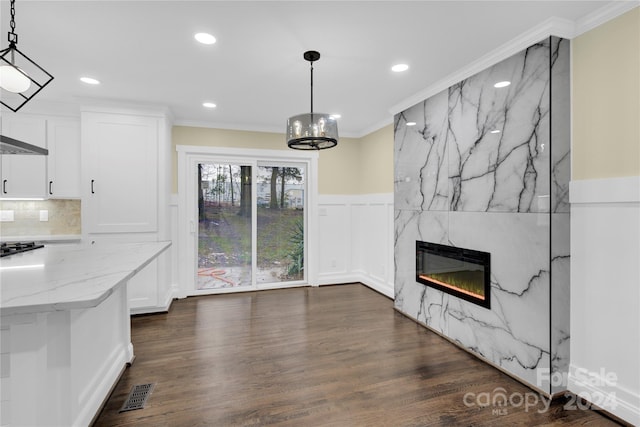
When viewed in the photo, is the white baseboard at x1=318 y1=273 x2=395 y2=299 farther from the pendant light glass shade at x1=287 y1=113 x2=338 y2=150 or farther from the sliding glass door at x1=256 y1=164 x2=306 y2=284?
the pendant light glass shade at x1=287 y1=113 x2=338 y2=150

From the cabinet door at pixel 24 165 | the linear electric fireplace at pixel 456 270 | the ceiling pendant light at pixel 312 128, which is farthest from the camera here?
the cabinet door at pixel 24 165

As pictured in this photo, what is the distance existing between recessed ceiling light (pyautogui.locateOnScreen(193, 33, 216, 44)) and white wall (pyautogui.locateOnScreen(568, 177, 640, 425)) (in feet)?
9.14

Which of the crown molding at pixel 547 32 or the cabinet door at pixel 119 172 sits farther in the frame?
the cabinet door at pixel 119 172

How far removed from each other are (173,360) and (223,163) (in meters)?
2.89

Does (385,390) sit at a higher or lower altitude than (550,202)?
lower

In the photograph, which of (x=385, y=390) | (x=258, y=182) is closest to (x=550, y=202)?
(x=385, y=390)

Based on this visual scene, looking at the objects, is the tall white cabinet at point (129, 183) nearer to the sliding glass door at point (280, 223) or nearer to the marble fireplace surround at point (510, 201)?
the sliding glass door at point (280, 223)

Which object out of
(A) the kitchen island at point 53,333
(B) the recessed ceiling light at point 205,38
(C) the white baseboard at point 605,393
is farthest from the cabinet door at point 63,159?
(C) the white baseboard at point 605,393

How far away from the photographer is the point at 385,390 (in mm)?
Answer: 2348

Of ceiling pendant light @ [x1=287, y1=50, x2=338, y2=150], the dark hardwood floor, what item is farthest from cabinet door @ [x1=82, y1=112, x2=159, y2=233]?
ceiling pendant light @ [x1=287, y1=50, x2=338, y2=150]

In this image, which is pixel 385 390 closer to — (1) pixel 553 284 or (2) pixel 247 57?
(1) pixel 553 284

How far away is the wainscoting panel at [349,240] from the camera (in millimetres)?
5043

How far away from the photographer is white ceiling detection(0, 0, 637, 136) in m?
2.06

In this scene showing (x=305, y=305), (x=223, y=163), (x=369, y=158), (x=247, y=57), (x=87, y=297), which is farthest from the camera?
(x=369, y=158)
